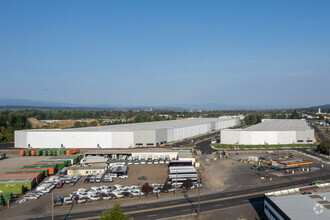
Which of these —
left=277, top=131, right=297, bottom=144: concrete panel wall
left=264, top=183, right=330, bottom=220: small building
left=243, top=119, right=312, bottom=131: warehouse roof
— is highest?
left=243, top=119, right=312, bottom=131: warehouse roof

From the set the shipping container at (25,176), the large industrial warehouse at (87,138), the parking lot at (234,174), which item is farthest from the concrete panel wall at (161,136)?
the shipping container at (25,176)

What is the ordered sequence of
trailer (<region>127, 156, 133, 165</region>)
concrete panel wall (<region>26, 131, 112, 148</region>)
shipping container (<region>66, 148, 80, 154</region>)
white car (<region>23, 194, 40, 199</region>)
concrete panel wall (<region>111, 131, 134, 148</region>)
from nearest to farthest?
white car (<region>23, 194, 40, 199</region>), trailer (<region>127, 156, 133, 165</region>), shipping container (<region>66, 148, 80, 154</region>), concrete panel wall (<region>26, 131, 112, 148</region>), concrete panel wall (<region>111, 131, 134, 148</region>)

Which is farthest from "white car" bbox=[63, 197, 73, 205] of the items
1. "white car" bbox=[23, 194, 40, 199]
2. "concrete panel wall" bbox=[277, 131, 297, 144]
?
"concrete panel wall" bbox=[277, 131, 297, 144]

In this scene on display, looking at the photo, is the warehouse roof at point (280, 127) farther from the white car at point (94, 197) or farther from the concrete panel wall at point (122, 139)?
the white car at point (94, 197)

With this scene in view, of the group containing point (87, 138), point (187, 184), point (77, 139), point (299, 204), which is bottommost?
point (187, 184)

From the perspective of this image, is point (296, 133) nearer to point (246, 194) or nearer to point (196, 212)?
point (246, 194)

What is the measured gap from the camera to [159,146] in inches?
1817

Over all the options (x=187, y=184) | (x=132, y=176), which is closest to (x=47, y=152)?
(x=132, y=176)

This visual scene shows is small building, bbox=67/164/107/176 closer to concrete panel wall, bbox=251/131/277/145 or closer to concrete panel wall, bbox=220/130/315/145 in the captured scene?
concrete panel wall, bbox=220/130/315/145

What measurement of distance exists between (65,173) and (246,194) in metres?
18.8

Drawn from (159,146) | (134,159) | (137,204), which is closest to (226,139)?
(159,146)

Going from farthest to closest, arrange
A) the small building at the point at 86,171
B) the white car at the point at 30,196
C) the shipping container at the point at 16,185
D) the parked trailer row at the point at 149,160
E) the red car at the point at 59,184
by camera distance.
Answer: the parked trailer row at the point at 149,160, the small building at the point at 86,171, the red car at the point at 59,184, the shipping container at the point at 16,185, the white car at the point at 30,196

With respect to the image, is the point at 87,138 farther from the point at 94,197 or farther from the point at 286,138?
the point at 286,138

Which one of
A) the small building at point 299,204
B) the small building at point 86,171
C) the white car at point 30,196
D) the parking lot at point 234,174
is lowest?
the white car at point 30,196
